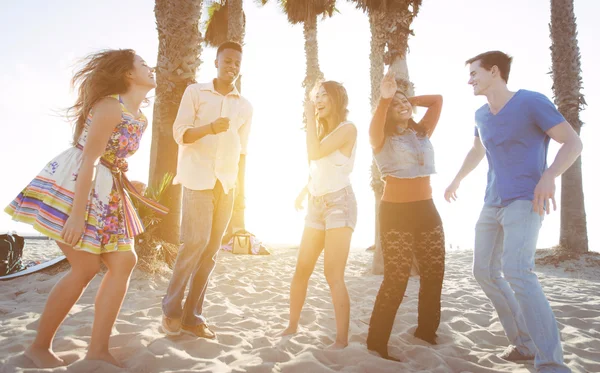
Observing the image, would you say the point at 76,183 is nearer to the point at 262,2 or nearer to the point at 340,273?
the point at 340,273

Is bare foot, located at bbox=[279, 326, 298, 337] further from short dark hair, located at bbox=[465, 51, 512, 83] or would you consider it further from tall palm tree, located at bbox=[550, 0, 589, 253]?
tall palm tree, located at bbox=[550, 0, 589, 253]

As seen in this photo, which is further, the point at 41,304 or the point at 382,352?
the point at 41,304

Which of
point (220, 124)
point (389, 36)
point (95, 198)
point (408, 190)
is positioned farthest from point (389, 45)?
point (95, 198)

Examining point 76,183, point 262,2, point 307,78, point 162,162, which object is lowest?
point 76,183

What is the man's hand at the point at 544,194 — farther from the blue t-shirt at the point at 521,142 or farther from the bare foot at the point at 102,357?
the bare foot at the point at 102,357

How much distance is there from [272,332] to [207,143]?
1.68 m

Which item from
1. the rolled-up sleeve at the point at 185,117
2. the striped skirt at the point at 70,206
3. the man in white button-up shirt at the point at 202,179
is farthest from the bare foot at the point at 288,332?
the rolled-up sleeve at the point at 185,117

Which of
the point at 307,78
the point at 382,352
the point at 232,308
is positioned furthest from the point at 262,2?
the point at 382,352

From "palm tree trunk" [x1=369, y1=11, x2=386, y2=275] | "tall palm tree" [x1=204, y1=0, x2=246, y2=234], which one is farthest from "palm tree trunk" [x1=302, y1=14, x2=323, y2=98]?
"palm tree trunk" [x1=369, y1=11, x2=386, y2=275]

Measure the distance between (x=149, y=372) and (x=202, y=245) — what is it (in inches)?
37.0

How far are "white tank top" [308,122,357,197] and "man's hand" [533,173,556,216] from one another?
1254mm

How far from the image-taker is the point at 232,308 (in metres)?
4.02

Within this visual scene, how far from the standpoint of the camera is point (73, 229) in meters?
2.02

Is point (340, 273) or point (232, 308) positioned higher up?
point (340, 273)
